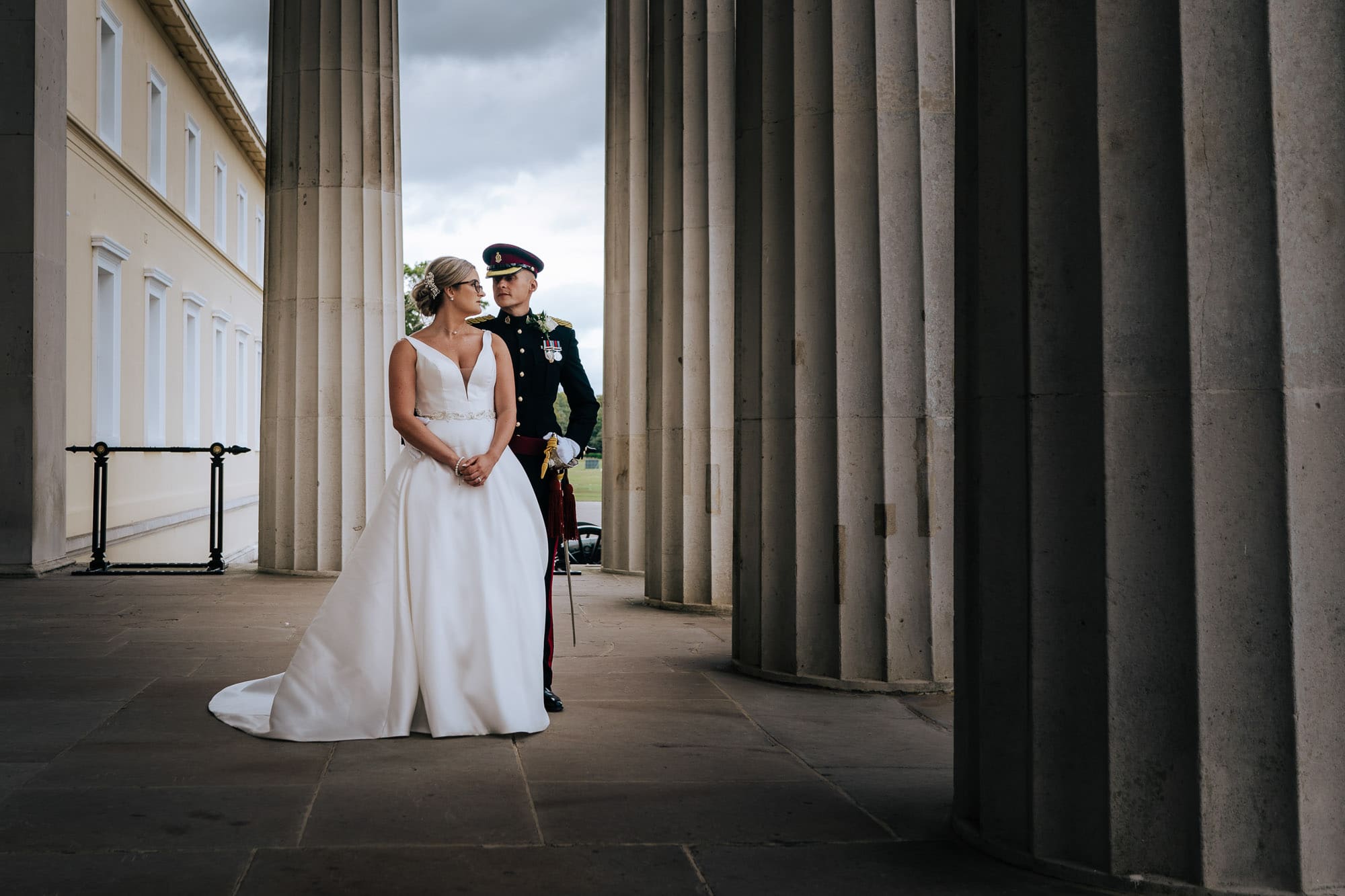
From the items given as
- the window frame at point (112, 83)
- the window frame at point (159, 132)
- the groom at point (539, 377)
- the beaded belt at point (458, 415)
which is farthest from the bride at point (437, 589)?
the window frame at point (159, 132)

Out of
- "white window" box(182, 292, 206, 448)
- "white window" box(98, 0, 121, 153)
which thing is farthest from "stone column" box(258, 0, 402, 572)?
"white window" box(182, 292, 206, 448)

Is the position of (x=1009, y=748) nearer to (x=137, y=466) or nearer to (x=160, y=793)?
(x=160, y=793)

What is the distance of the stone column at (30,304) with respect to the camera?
490 inches

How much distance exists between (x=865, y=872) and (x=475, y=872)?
114 centimetres

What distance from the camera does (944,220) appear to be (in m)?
6.98

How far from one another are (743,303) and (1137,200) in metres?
4.02

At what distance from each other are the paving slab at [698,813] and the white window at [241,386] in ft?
107

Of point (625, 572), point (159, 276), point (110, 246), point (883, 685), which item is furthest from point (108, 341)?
point (883, 685)

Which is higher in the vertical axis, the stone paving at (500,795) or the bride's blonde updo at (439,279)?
the bride's blonde updo at (439,279)

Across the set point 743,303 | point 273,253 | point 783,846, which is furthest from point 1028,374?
point 273,253

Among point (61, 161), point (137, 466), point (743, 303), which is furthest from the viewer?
point (137, 466)

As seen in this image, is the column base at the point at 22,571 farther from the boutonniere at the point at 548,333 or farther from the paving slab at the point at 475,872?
the paving slab at the point at 475,872

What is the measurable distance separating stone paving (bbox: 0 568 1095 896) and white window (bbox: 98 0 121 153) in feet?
51.7

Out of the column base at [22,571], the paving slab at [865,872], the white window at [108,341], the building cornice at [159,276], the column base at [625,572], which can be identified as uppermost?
the building cornice at [159,276]
